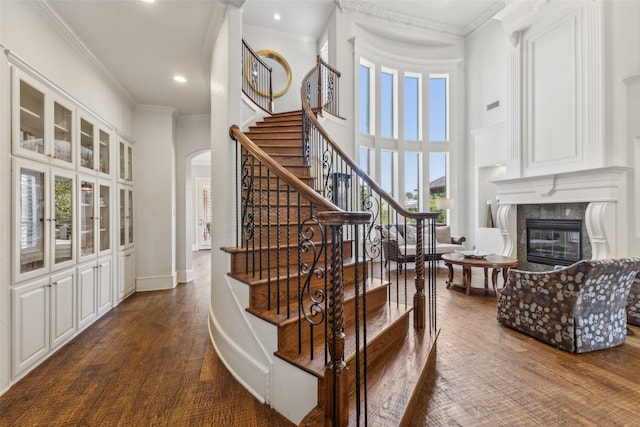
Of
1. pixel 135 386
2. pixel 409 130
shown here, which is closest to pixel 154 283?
pixel 135 386

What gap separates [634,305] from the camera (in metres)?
3.10

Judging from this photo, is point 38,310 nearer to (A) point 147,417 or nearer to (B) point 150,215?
(A) point 147,417

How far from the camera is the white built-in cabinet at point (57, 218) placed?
2.28m

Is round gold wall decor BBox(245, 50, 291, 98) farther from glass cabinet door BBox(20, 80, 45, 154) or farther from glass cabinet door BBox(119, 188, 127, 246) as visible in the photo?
glass cabinet door BBox(20, 80, 45, 154)

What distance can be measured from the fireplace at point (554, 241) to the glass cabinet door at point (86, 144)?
651cm

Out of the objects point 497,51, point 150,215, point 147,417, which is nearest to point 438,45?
point 497,51

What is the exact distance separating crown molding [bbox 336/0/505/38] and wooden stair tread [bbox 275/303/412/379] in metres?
5.96

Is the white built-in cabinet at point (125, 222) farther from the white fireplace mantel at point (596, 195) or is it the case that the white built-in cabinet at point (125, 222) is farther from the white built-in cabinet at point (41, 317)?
the white fireplace mantel at point (596, 195)

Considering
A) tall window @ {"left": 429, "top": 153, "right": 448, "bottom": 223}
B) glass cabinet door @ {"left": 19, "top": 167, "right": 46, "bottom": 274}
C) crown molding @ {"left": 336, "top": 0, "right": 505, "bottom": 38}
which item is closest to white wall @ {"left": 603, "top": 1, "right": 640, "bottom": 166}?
crown molding @ {"left": 336, "top": 0, "right": 505, "bottom": 38}

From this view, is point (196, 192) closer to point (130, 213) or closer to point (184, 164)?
point (184, 164)

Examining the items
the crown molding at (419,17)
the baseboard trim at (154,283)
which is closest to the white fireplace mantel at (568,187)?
the crown molding at (419,17)

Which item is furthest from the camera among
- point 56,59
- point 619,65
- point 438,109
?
point 438,109

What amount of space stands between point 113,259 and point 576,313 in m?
5.19

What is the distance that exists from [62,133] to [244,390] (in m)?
3.02
